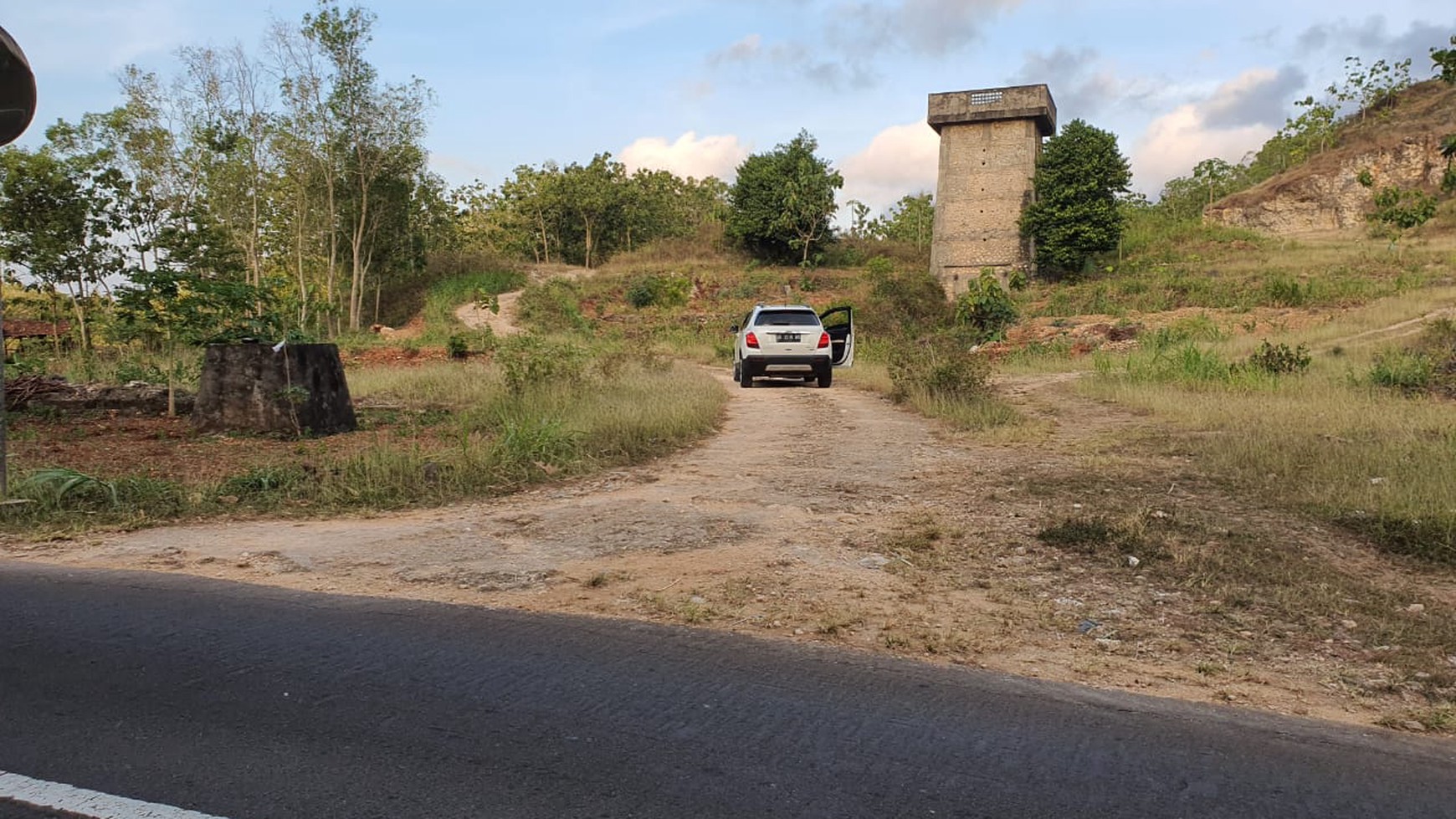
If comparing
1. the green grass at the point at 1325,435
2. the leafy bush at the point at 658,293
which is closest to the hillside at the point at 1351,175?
the leafy bush at the point at 658,293

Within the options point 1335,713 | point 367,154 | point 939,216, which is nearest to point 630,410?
point 1335,713

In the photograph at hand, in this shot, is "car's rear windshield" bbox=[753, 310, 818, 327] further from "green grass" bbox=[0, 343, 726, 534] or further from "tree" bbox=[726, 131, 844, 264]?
"tree" bbox=[726, 131, 844, 264]

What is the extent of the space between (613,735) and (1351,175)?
57272mm

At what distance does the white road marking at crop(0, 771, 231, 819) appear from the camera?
277cm

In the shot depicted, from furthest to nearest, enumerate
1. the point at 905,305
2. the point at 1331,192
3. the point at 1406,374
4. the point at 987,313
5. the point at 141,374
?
the point at 1331,192 → the point at 905,305 → the point at 987,313 → the point at 141,374 → the point at 1406,374

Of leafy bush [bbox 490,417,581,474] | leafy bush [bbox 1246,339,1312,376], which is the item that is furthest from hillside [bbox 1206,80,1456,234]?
leafy bush [bbox 490,417,581,474]

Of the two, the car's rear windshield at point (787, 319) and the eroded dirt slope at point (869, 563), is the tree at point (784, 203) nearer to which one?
the car's rear windshield at point (787, 319)

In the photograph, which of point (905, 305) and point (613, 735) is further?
point (905, 305)

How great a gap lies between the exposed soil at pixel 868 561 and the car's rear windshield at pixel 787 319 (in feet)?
29.2

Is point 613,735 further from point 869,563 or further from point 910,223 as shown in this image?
point 910,223

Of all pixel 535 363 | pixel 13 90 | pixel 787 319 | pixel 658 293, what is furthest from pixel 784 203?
pixel 13 90

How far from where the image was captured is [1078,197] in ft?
133

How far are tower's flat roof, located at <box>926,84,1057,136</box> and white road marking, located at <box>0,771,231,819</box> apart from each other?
1710 inches

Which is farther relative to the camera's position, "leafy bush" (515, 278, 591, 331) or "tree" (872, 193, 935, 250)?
"tree" (872, 193, 935, 250)
